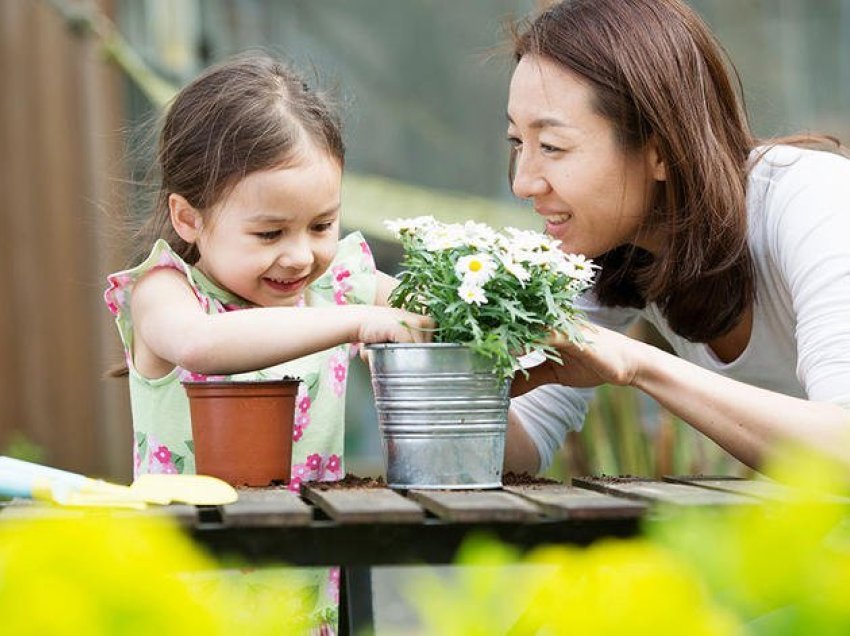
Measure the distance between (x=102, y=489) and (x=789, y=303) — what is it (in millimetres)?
1398

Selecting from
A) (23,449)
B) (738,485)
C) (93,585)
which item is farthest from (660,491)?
(23,449)

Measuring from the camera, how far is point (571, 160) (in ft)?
7.92

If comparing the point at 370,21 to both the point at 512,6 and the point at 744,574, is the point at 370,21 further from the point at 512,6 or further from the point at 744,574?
the point at 744,574

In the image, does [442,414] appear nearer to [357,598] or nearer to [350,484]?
[350,484]

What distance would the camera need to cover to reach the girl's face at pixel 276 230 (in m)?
2.15

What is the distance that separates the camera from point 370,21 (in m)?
5.73

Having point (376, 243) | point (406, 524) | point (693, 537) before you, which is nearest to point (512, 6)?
point (376, 243)

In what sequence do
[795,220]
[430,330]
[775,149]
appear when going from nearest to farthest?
[430,330], [795,220], [775,149]

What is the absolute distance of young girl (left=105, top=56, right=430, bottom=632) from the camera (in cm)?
213

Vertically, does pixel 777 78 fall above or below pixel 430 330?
above

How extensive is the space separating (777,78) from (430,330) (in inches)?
154

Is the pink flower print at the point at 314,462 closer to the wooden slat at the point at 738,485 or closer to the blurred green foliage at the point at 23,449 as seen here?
the wooden slat at the point at 738,485

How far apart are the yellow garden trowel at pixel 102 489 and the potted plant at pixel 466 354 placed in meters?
0.29

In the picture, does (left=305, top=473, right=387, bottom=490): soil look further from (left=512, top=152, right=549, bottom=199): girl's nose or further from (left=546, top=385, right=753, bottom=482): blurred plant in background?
(left=546, top=385, right=753, bottom=482): blurred plant in background
